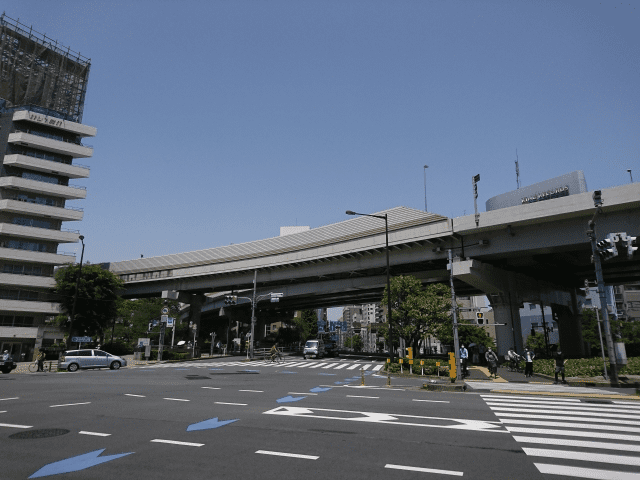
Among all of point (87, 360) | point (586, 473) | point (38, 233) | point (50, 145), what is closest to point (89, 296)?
point (38, 233)

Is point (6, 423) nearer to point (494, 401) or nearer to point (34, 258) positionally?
point (494, 401)

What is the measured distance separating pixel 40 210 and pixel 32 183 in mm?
3603

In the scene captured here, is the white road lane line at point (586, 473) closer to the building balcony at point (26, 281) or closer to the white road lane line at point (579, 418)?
the white road lane line at point (579, 418)

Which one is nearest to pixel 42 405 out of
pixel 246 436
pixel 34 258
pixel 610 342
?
pixel 246 436

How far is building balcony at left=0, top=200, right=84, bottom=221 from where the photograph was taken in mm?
49844

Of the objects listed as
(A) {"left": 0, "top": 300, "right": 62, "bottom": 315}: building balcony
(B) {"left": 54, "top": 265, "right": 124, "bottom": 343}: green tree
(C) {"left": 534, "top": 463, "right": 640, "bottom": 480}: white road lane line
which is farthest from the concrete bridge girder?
(A) {"left": 0, "top": 300, "right": 62, "bottom": 315}: building balcony

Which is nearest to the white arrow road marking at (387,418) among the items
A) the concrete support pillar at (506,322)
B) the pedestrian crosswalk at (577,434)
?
the pedestrian crosswalk at (577,434)

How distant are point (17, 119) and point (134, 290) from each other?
27.4 m

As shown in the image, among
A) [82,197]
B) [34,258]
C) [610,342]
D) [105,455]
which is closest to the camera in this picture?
[105,455]

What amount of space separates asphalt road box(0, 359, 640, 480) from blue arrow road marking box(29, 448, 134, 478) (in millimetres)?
16

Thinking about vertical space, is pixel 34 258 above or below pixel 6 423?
above

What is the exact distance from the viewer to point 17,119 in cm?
5212

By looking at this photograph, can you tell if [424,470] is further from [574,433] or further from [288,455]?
[574,433]

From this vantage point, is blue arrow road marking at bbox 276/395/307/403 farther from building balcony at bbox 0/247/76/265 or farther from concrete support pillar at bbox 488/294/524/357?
building balcony at bbox 0/247/76/265
